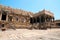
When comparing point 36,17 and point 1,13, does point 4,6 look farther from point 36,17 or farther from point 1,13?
point 36,17

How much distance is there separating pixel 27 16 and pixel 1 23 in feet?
51.2

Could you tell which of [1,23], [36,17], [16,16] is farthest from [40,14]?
[1,23]

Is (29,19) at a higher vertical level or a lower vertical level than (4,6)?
lower

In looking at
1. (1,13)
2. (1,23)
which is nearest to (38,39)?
(1,23)

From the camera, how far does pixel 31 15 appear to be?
38.0 m

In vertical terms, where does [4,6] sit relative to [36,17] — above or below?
above

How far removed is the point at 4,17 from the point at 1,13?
161 centimetres

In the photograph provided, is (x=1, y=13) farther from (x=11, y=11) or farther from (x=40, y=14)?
(x=40, y=14)

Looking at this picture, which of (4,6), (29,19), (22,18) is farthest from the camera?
(29,19)

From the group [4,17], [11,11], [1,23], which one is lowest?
[1,23]

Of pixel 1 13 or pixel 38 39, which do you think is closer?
pixel 38 39

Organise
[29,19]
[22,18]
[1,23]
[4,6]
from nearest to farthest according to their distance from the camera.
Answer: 1. [1,23]
2. [4,6]
3. [22,18]
4. [29,19]

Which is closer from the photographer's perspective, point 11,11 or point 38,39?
point 38,39

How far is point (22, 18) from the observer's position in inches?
1350
